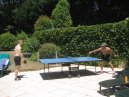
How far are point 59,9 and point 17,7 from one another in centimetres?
1842

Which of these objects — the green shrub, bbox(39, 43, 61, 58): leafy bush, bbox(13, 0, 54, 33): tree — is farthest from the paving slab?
bbox(13, 0, 54, 33): tree

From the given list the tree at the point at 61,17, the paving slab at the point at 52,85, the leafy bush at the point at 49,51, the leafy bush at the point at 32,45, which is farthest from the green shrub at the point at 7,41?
the paving slab at the point at 52,85

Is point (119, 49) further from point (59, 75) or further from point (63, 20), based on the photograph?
point (63, 20)

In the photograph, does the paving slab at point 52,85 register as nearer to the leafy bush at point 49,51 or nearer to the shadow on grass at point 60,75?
the shadow on grass at point 60,75

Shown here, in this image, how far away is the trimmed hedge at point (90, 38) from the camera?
55.4ft

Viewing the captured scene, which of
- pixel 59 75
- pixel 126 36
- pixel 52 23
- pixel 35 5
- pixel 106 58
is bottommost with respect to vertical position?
pixel 59 75

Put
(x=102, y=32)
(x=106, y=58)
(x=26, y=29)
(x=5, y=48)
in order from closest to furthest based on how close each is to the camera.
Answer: (x=106, y=58) < (x=102, y=32) < (x=5, y=48) < (x=26, y=29)

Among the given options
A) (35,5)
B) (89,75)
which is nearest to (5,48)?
(35,5)

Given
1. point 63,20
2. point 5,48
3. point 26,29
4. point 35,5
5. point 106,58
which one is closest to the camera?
point 106,58

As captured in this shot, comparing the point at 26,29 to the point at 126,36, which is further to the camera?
the point at 26,29

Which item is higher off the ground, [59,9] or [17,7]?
[17,7]

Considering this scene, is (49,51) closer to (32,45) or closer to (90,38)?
(32,45)

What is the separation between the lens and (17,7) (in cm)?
4206

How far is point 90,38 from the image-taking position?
1866 cm
